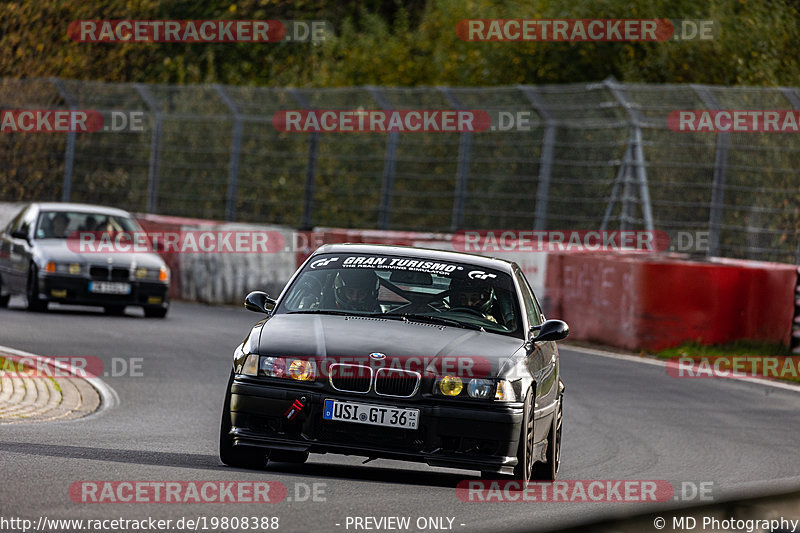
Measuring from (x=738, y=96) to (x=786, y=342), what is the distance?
3733 millimetres

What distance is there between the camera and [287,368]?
825 cm

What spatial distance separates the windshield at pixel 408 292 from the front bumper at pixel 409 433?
3.29 feet

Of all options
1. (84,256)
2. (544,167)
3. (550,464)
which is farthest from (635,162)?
(550,464)

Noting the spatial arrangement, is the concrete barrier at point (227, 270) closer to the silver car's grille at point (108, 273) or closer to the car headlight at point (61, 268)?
the silver car's grille at point (108, 273)

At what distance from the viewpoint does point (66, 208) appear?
2125cm

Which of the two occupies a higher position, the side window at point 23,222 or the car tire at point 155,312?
the side window at point 23,222

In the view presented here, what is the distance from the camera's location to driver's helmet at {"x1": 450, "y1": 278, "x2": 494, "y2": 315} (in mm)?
9289

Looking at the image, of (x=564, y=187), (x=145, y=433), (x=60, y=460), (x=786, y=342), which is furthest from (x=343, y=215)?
(x=60, y=460)

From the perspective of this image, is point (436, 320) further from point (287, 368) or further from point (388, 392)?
point (287, 368)

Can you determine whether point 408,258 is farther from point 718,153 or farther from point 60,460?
point 718,153

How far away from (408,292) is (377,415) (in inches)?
54.1

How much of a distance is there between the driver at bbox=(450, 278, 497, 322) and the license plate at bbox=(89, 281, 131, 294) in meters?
11.7

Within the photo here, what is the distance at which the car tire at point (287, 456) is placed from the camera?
27.4ft

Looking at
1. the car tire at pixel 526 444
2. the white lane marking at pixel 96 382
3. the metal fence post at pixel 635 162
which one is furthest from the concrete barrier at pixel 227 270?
the car tire at pixel 526 444
